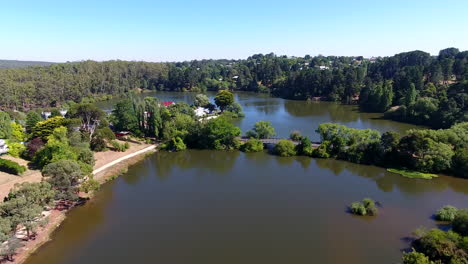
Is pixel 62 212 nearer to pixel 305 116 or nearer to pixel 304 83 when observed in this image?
pixel 305 116

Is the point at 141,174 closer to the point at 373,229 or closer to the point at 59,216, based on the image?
the point at 59,216

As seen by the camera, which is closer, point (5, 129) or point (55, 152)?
point (55, 152)

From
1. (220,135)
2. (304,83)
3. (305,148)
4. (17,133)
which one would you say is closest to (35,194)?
(220,135)

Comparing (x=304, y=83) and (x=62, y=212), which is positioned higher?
(x=304, y=83)

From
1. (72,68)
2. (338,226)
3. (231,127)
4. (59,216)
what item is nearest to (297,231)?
(338,226)

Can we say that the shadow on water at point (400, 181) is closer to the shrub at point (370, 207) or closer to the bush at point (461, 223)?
the shrub at point (370, 207)

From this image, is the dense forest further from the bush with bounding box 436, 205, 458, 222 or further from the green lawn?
the bush with bounding box 436, 205, 458, 222

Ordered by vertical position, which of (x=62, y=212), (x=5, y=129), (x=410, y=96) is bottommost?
(x=62, y=212)
